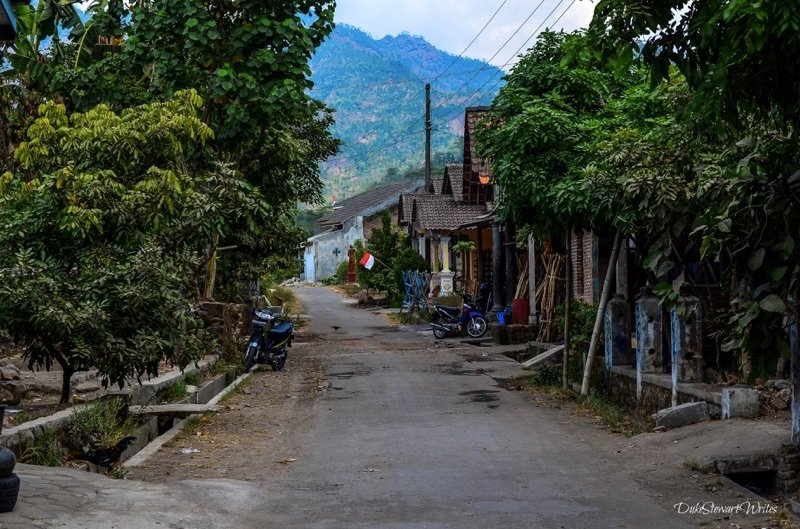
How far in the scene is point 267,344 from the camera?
21.5 metres

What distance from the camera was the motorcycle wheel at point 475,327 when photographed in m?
28.8

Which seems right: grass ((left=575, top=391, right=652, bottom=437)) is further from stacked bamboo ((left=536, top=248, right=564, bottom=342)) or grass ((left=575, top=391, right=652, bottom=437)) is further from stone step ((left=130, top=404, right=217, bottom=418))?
stacked bamboo ((left=536, top=248, right=564, bottom=342))

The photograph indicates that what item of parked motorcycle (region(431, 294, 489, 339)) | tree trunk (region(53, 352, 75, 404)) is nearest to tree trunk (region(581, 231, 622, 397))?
tree trunk (region(53, 352, 75, 404))

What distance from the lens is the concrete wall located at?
72.3 m

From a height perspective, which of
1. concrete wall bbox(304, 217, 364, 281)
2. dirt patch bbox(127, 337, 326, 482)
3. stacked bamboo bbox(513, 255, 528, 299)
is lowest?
dirt patch bbox(127, 337, 326, 482)

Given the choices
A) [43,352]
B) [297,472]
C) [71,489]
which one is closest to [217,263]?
[43,352]

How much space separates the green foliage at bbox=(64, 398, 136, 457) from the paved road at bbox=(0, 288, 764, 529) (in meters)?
1.37

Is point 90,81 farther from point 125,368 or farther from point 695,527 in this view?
point 695,527

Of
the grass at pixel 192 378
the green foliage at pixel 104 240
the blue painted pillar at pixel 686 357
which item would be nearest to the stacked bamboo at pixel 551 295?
the grass at pixel 192 378

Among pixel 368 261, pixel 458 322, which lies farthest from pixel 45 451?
pixel 368 261

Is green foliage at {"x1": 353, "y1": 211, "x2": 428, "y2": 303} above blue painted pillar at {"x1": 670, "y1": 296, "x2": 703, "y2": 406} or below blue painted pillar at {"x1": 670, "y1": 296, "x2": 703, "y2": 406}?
above

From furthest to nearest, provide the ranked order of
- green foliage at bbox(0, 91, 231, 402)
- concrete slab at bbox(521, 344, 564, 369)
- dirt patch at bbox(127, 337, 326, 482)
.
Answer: concrete slab at bbox(521, 344, 564, 369), green foliage at bbox(0, 91, 231, 402), dirt patch at bbox(127, 337, 326, 482)

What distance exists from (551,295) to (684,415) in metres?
11.8

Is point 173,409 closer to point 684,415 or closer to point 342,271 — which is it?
point 684,415
